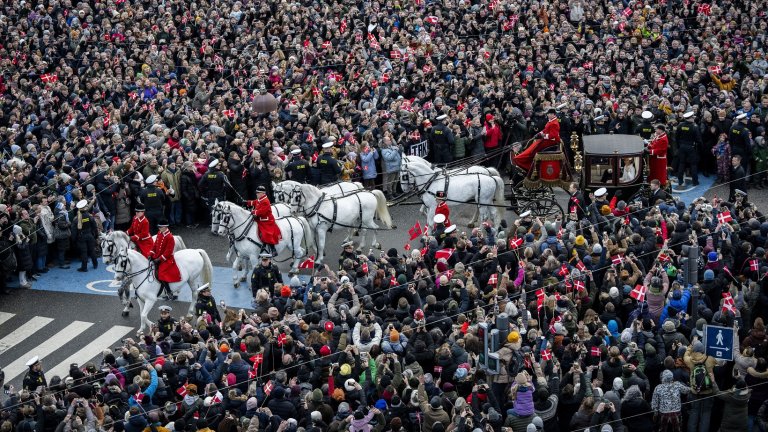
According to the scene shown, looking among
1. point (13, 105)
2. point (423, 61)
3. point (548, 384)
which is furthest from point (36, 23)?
point (548, 384)

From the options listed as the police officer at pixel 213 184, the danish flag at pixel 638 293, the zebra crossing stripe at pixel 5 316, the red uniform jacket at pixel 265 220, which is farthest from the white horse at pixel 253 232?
the danish flag at pixel 638 293

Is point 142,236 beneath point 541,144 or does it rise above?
beneath

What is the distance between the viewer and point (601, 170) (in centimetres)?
3131

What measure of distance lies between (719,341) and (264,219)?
11797 millimetres

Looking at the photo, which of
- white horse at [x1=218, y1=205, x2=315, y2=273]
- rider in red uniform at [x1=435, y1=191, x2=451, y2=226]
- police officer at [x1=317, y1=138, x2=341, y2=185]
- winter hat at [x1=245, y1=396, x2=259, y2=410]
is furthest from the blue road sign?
police officer at [x1=317, y1=138, x2=341, y2=185]

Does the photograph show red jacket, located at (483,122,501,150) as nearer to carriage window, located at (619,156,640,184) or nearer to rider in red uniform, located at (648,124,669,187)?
rider in red uniform, located at (648,124,669,187)

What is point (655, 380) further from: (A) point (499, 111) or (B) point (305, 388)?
(A) point (499, 111)

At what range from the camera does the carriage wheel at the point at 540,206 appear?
3197 centimetres

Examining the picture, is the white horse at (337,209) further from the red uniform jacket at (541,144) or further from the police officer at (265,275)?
the red uniform jacket at (541,144)

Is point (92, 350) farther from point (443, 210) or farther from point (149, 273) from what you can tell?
point (443, 210)

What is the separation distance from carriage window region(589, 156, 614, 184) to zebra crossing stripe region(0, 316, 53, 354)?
516 inches

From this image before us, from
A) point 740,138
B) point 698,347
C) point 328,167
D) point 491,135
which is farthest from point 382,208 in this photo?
point 698,347

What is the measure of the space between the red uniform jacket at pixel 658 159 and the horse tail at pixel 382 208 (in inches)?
251

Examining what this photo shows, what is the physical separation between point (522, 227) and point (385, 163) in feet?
23.3
